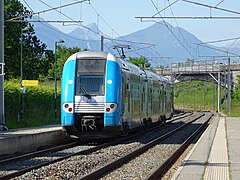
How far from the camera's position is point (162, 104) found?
1607 inches

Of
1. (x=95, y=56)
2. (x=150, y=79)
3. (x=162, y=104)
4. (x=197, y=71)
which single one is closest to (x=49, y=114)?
(x=162, y=104)

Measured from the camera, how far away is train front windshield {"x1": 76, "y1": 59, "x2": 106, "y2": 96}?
2198cm

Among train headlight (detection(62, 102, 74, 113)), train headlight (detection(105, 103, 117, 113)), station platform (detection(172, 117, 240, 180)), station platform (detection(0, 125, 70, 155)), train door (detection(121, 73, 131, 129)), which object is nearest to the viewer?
station platform (detection(172, 117, 240, 180))

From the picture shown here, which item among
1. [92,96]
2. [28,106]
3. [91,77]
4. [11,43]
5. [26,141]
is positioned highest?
[11,43]

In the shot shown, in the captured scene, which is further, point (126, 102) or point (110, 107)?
→ point (126, 102)

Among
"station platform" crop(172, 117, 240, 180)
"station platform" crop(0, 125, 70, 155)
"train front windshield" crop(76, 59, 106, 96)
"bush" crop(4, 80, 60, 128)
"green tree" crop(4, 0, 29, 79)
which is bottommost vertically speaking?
"station platform" crop(172, 117, 240, 180)

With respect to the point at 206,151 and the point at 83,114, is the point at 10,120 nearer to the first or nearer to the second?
the point at 83,114

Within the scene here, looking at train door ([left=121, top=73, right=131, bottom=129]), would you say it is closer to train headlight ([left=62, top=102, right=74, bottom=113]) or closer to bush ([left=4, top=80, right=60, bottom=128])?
train headlight ([left=62, top=102, right=74, bottom=113])

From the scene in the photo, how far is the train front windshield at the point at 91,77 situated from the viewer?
21984mm

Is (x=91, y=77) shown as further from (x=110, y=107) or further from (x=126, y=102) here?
(x=126, y=102)

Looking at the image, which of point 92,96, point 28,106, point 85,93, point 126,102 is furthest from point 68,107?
point 28,106

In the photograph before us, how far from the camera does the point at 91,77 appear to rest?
22125 mm

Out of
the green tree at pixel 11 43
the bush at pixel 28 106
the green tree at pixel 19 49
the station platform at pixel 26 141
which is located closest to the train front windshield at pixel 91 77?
the station platform at pixel 26 141

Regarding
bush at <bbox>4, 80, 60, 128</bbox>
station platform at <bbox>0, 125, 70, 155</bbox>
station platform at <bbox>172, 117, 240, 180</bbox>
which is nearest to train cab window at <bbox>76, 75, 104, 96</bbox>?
station platform at <bbox>0, 125, 70, 155</bbox>
